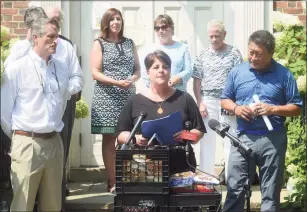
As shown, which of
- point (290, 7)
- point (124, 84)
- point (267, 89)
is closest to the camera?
point (267, 89)

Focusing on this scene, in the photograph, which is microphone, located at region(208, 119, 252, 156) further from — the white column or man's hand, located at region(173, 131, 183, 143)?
the white column

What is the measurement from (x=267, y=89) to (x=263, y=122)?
0.28m

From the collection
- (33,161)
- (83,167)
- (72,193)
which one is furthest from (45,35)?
(83,167)

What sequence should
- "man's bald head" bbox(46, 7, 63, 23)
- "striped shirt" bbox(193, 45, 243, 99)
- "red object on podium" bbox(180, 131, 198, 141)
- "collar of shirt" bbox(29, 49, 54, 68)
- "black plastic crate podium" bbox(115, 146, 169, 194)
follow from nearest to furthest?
"black plastic crate podium" bbox(115, 146, 169, 194)
"collar of shirt" bbox(29, 49, 54, 68)
"red object on podium" bbox(180, 131, 198, 141)
"man's bald head" bbox(46, 7, 63, 23)
"striped shirt" bbox(193, 45, 243, 99)

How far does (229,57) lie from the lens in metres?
7.64

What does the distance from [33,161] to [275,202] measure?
6.69 ft

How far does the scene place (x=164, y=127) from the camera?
19.3ft

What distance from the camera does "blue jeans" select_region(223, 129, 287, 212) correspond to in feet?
20.2

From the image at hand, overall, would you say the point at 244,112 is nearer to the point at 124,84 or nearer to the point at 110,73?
the point at 124,84

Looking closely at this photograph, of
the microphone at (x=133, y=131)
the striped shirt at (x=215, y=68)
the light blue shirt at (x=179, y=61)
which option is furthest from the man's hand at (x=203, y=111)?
the microphone at (x=133, y=131)

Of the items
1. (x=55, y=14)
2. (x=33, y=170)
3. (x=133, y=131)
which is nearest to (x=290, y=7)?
(x=55, y=14)

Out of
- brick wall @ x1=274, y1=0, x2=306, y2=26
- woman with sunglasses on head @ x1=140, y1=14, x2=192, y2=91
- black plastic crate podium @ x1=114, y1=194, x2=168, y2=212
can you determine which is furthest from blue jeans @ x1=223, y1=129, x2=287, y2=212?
brick wall @ x1=274, y1=0, x2=306, y2=26

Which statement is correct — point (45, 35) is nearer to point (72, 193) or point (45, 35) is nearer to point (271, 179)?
point (271, 179)

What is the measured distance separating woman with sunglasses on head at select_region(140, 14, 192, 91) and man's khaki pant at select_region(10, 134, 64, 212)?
6.83ft
